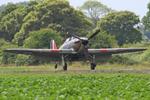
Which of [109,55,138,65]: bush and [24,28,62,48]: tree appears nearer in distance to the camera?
[109,55,138,65]: bush

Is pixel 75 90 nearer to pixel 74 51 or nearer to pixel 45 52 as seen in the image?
pixel 74 51

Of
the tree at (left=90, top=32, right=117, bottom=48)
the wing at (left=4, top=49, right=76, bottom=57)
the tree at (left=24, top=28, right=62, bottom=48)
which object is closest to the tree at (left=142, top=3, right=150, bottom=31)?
the tree at (left=90, top=32, right=117, bottom=48)

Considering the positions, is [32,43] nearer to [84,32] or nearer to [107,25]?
[84,32]

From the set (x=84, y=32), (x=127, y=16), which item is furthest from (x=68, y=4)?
(x=127, y=16)

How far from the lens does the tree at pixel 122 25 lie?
374 ft

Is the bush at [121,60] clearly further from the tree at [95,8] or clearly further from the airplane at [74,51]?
the tree at [95,8]

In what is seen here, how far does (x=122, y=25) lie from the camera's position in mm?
116750

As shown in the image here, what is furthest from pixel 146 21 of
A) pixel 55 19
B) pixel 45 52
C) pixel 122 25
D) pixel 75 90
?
pixel 75 90

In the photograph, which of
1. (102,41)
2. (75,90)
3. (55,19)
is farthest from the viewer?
(55,19)

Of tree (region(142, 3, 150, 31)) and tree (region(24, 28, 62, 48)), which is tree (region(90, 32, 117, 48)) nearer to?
tree (region(24, 28, 62, 48))

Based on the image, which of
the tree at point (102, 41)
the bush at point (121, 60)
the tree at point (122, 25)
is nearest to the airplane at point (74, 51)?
the bush at point (121, 60)

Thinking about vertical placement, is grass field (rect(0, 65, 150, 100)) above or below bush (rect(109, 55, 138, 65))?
above

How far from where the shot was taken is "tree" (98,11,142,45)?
113938mm

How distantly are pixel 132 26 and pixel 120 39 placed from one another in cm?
439
